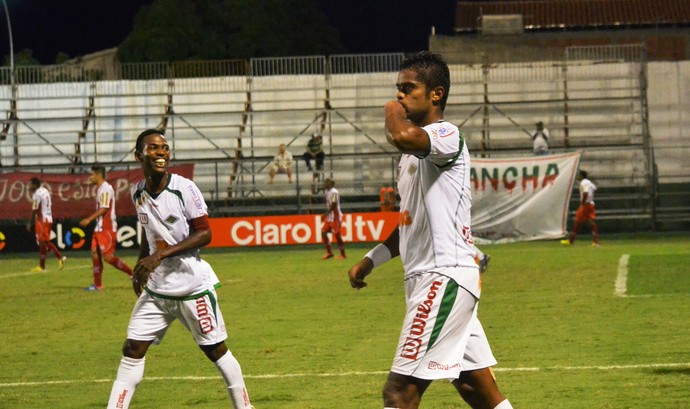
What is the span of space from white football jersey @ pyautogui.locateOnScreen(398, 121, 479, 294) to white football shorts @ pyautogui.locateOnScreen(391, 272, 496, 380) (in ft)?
0.23

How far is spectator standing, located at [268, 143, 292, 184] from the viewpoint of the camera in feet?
125

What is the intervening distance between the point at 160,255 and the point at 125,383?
95cm

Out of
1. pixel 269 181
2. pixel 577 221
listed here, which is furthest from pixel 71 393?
pixel 269 181

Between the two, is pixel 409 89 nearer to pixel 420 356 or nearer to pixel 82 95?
pixel 420 356

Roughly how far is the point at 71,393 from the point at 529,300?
349 inches

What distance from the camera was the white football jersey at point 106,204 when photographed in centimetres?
2017

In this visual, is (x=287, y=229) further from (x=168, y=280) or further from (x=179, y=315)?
(x=168, y=280)

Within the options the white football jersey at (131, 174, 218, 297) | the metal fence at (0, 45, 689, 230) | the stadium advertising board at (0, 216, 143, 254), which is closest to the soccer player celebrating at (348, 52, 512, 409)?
the white football jersey at (131, 174, 218, 297)

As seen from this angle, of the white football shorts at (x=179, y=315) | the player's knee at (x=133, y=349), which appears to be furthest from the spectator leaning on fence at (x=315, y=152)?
the player's knee at (x=133, y=349)

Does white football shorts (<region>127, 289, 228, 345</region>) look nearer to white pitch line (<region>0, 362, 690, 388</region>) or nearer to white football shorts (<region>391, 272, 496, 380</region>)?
white football shorts (<region>391, 272, 496, 380</region>)

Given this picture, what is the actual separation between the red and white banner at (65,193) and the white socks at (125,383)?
27.1 metres

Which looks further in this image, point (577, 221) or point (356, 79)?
point (356, 79)

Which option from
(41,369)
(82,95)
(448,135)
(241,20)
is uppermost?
(241,20)

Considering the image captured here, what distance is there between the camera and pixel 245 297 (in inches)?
779
